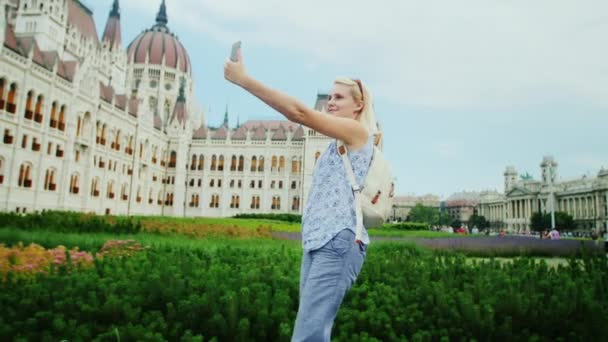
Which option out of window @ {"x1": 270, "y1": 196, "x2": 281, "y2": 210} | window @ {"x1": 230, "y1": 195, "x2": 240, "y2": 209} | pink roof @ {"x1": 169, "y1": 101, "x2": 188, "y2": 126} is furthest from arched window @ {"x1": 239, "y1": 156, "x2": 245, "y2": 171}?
pink roof @ {"x1": 169, "y1": 101, "x2": 188, "y2": 126}

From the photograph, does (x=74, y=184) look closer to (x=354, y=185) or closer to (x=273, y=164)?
(x=273, y=164)

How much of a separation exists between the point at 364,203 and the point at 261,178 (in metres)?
60.7

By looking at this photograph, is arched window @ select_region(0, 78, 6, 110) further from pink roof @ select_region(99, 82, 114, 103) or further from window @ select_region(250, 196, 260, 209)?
window @ select_region(250, 196, 260, 209)

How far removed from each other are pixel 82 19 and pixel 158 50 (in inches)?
716

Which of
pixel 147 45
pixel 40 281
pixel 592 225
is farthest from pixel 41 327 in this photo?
pixel 592 225

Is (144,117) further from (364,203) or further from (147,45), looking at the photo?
(364,203)

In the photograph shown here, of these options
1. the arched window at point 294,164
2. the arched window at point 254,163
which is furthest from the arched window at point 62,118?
the arched window at point 294,164

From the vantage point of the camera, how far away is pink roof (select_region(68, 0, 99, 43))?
5381 centimetres

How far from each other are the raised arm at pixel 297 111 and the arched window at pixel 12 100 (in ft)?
119

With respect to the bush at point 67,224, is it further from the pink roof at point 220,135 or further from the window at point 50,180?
the pink roof at point 220,135

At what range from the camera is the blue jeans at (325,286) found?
2229 mm

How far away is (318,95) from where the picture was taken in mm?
69625

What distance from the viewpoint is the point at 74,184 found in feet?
129

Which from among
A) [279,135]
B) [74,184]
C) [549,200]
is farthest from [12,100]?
[549,200]
